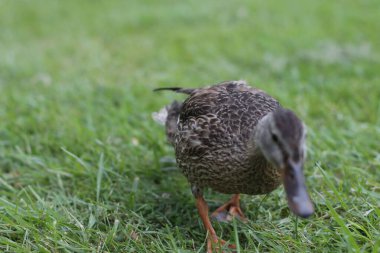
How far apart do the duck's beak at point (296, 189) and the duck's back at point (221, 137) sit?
1.19 ft

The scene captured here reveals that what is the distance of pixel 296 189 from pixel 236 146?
54 cm

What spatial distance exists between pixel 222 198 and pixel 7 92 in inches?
105

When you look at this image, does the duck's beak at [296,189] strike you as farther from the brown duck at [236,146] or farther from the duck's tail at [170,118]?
the duck's tail at [170,118]

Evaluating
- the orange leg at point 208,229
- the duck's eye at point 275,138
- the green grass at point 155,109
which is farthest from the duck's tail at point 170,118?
the duck's eye at point 275,138

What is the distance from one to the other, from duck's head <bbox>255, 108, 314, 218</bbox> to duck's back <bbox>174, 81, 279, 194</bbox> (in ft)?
1.09

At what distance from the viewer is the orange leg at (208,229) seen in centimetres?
271

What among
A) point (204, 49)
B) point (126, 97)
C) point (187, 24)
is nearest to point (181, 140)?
point (126, 97)

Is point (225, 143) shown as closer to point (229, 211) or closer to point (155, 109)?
point (229, 211)

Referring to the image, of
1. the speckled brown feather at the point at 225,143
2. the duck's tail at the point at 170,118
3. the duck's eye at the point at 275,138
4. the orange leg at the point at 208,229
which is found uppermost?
the duck's eye at the point at 275,138

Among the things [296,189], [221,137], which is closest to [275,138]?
[296,189]

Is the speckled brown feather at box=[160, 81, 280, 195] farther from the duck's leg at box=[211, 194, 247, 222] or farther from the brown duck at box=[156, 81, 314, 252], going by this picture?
the duck's leg at box=[211, 194, 247, 222]

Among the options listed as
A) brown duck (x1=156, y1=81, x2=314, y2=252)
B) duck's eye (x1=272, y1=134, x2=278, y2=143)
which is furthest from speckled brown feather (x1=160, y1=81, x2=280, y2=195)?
duck's eye (x1=272, y1=134, x2=278, y2=143)

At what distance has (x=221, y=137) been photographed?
2723 mm

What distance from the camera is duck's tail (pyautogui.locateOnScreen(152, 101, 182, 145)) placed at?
3.41 meters
